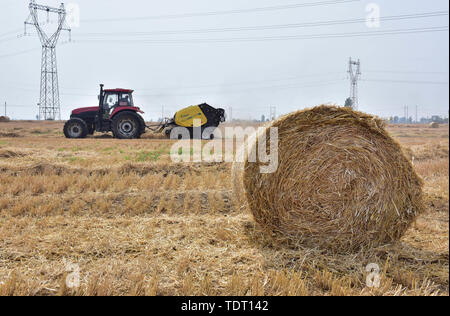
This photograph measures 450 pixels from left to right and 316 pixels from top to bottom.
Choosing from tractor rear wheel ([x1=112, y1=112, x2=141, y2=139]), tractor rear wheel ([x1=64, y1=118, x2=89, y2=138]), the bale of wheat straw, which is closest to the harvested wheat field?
the bale of wheat straw

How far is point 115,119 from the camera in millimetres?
15766

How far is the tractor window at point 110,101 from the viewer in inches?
620

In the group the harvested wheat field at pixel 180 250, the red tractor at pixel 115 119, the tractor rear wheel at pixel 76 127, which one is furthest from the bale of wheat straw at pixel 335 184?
the tractor rear wheel at pixel 76 127

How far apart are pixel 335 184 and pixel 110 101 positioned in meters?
14.3

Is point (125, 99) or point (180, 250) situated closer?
point (180, 250)

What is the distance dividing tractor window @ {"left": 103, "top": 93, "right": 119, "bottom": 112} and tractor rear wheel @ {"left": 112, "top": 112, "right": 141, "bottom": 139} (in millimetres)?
611

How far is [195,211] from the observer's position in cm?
493

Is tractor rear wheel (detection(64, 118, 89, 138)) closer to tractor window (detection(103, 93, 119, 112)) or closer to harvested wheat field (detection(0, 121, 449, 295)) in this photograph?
tractor window (detection(103, 93, 119, 112))

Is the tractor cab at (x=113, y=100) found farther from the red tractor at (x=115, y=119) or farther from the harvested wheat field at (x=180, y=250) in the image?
the harvested wheat field at (x=180, y=250)

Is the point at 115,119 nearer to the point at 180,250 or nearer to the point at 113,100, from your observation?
the point at 113,100

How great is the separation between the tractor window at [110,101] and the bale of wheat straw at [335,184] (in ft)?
44.4

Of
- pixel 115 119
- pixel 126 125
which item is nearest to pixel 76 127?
pixel 115 119

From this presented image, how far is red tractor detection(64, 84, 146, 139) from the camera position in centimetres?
1572
